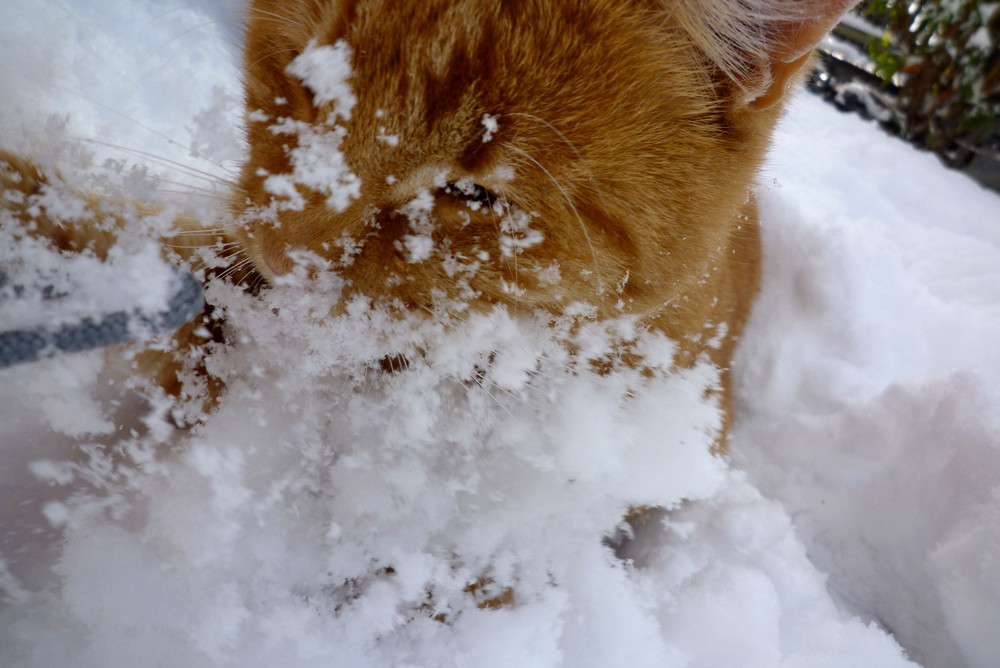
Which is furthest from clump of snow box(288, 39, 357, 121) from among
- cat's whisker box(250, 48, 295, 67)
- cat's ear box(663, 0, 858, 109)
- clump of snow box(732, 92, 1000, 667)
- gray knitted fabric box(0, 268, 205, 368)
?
clump of snow box(732, 92, 1000, 667)

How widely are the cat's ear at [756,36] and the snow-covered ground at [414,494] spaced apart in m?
0.40

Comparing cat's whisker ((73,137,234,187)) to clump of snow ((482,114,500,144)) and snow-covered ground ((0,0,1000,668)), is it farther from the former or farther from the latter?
clump of snow ((482,114,500,144))

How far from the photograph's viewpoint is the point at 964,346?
1.42m

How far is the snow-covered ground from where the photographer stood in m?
0.67

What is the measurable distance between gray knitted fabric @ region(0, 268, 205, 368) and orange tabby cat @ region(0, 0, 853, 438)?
140mm

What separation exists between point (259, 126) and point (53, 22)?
25 cm

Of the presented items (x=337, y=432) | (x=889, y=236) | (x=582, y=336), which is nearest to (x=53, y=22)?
(x=337, y=432)

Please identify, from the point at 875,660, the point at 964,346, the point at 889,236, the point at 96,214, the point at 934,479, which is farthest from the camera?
the point at 889,236

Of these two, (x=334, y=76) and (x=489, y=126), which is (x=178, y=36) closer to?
(x=334, y=76)

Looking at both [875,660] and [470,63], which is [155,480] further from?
[875,660]

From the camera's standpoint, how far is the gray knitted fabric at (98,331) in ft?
1.59

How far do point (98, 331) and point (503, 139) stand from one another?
18.7 inches

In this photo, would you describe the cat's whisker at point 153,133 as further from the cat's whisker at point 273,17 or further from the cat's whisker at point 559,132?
the cat's whisker at point 559,132

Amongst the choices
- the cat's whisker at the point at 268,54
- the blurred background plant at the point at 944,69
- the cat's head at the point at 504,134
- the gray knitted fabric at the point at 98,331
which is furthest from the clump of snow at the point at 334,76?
the blurred background plant at the point at 944,69
